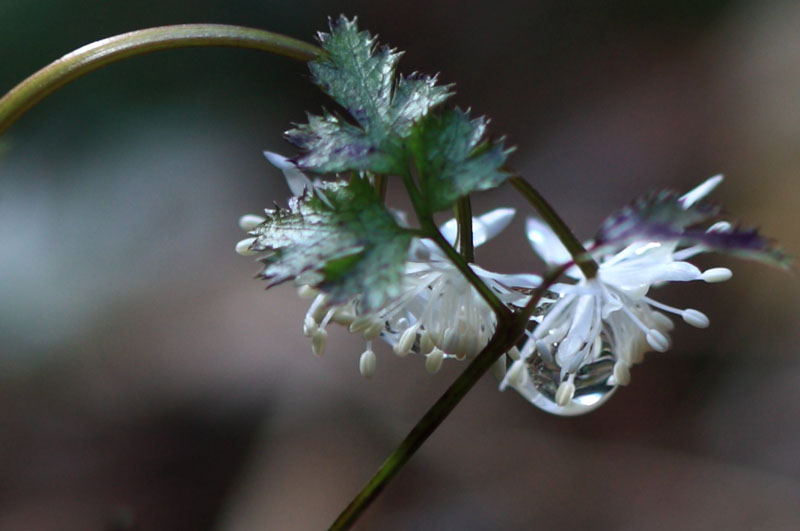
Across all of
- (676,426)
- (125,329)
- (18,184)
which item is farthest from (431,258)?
(18,184)

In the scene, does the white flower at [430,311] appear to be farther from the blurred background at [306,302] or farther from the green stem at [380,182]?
the blurred background at [306,302]

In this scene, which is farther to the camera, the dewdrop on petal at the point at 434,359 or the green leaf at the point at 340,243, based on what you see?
the dewdrop on petal at the point at 434,359

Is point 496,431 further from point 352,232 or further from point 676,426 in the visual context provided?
point 352,232

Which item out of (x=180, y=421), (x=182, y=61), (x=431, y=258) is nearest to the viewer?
(x=431, y=258)

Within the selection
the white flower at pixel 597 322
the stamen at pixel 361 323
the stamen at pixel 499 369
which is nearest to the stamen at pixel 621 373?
the white flower at pixel 597 322

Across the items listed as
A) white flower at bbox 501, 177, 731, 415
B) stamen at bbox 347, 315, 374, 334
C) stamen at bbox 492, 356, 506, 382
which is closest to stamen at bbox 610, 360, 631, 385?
white flower at bbox 501, 177, 731, 415

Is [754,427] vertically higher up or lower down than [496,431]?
lower down

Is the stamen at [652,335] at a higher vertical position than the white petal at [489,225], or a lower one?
lower
